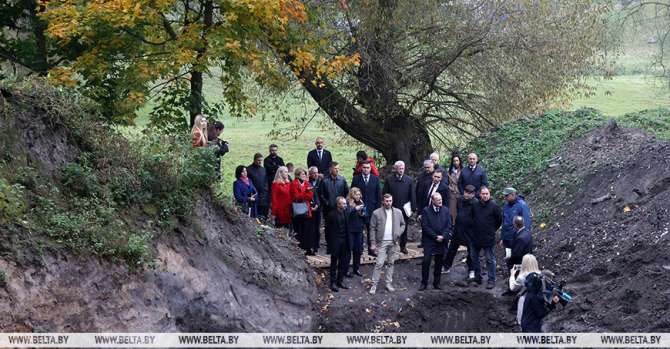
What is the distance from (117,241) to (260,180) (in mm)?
5377

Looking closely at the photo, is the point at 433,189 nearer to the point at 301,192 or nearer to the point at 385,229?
the point at 385,229

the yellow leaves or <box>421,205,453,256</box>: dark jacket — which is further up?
the yellow leaves

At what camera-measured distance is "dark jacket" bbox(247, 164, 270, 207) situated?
16547 mm

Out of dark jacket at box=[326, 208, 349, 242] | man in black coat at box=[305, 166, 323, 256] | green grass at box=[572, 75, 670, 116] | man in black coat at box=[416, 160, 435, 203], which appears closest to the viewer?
dark jacket at box=[326, 208, 349, 242]

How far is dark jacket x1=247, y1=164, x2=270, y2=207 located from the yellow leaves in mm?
3716

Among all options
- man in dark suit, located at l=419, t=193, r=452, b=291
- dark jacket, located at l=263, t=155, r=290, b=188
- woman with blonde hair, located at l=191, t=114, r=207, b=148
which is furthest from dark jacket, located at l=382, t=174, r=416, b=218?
woman with blonde hair, located at l=191, t=114, r=207, b=148

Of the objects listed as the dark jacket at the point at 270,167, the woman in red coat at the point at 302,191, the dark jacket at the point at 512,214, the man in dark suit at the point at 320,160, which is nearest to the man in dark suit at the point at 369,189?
the woman in red coat at the point at 302,191

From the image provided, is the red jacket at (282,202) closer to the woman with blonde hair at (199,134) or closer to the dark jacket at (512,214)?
the woman with blonde hair at (199,134)

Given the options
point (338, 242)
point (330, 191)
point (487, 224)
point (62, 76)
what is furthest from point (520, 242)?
point (62, 76)

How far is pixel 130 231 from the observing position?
12.1 metres

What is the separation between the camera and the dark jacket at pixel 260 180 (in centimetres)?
1655

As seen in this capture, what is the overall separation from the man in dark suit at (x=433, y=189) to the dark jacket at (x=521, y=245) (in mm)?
2294

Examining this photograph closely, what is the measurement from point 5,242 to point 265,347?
12.6 ft

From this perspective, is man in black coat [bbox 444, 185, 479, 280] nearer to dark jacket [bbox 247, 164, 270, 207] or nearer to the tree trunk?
dark jacket [bbox 247, 164, 270, 207]
